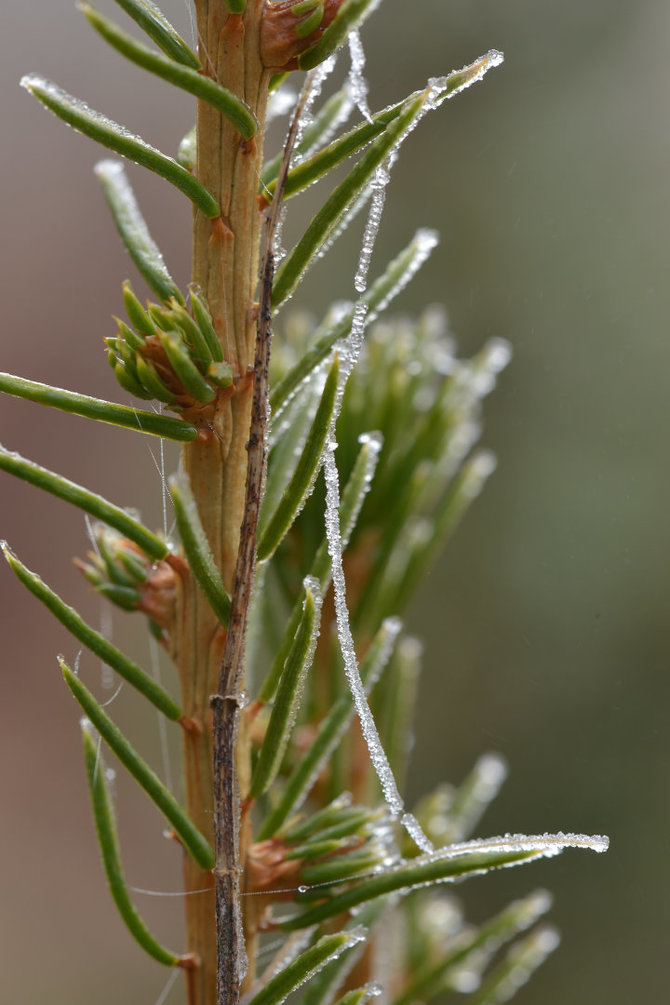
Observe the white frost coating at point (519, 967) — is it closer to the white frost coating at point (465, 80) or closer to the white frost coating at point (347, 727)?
the white frost coating at point (347, 727)

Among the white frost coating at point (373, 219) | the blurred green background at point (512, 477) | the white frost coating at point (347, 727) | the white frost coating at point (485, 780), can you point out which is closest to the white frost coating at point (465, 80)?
the white frost coating at point (373, 219)

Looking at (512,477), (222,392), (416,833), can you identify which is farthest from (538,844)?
(512,477)

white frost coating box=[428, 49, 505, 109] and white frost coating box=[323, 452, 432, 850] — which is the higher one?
white frost coating box=[428, 49, 505, 109]

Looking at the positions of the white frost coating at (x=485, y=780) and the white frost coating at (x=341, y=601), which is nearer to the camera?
the white frost coating at (x=341, y=601)

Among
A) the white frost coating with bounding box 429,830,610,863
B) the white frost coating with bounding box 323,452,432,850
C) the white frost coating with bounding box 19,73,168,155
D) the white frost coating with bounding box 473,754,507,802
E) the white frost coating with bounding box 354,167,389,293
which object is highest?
the white frost coating with bounding box 19,73,168,155

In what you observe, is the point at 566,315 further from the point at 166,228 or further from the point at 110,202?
the point at 110,202

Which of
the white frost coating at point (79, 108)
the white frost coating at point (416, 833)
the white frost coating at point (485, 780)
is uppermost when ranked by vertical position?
the white frost coating at point (79, 108)

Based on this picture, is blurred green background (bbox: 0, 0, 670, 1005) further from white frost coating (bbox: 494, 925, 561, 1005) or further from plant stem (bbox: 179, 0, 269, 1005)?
plant stem (bbox: 179, 0, 269, 1005)

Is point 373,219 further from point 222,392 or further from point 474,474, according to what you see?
point 474,474

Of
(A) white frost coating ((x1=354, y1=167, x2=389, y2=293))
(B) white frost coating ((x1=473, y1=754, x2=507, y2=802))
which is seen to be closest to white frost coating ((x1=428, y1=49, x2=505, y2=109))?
(A) white frost coating ((x1=354, y1=167, x2=389, y2=293))
